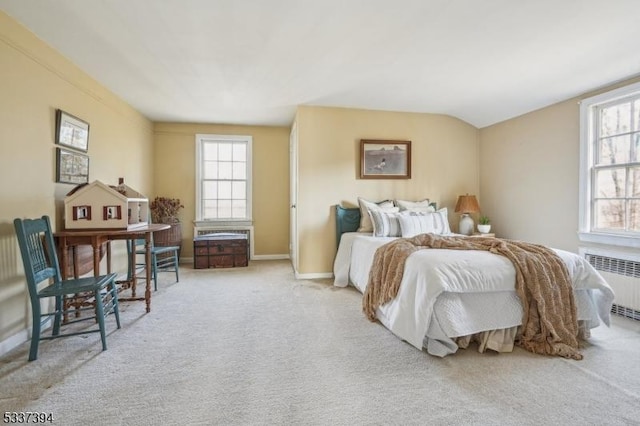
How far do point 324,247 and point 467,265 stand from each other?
7.72 feet

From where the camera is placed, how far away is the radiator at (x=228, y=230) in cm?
542

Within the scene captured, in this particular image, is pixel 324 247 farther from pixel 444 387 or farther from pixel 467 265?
pixel 444 387

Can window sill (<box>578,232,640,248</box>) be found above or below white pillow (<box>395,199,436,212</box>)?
below

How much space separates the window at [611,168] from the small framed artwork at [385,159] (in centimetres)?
207

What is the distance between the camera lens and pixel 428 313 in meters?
2.14

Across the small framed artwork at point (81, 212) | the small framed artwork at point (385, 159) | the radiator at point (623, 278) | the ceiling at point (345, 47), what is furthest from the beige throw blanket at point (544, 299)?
the small framed artwork at point (81, 212)

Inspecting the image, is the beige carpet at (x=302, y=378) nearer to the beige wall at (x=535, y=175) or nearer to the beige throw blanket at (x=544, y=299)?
the beige throw blanket at (x=544, y=299)

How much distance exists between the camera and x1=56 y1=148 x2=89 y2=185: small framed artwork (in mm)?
2772

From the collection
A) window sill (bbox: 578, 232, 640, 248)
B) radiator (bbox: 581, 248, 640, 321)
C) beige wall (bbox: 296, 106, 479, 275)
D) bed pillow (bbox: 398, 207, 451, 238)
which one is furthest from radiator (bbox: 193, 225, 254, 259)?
radiator (bbox: 581, 248, 640, 321)

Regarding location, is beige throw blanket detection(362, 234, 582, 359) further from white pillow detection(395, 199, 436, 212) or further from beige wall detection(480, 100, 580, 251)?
white pillow detection(395, 199, 436, 212)

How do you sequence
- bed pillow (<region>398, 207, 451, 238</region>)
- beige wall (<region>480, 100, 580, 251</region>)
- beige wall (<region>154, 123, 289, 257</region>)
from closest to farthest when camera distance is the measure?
beige wall (<region>480, 100, 580, 251</region>)
bed pillow (<region>398, 207, 451, 238</region>)
beige wall (<region>154, 123, 289, 257</region>)

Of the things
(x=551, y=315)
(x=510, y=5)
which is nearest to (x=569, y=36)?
(x=510, y=5)

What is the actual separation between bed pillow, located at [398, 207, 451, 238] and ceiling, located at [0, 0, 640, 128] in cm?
158

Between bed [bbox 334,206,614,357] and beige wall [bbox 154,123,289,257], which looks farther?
beige wall [bbox 154,123,289,257]
